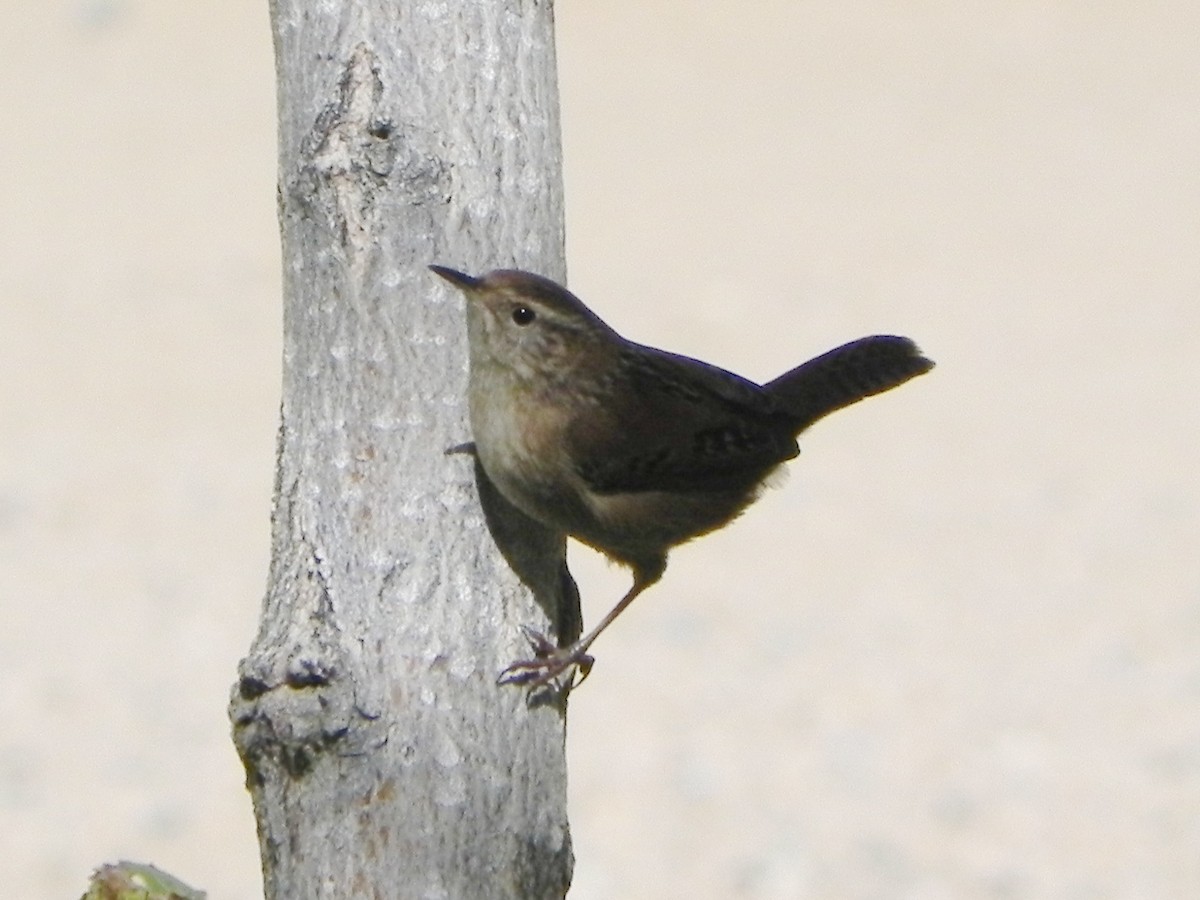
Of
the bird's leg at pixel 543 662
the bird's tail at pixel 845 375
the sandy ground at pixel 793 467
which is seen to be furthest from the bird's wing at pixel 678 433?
the sandy ground at pixel 793 467

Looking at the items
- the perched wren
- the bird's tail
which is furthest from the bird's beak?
the bird's tail

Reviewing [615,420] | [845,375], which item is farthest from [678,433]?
[845,375]

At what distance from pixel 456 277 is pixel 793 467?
7715mm

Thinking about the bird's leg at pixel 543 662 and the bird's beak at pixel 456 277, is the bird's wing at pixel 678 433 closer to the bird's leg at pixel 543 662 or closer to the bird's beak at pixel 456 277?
the bird's leg at pixel 543 662

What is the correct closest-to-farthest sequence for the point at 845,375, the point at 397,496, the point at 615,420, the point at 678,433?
the point at 397,496 < the point at 615,420 < the point at 678,433 < the point at 845,375

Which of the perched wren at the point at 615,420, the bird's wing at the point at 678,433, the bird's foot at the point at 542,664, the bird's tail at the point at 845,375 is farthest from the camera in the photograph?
the bird's tail at the point at 845,375

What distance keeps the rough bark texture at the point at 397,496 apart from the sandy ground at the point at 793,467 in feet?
13.9

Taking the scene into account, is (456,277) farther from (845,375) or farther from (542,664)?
(845,375)

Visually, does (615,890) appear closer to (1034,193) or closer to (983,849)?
(983,849)

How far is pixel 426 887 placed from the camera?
2.78 m

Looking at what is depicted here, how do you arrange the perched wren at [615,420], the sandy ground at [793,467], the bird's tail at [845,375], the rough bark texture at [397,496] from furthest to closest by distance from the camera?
the sandy ground at [793,467]
the bird's tail at [845,375]
the perched wren at [615,420]
the rough bark texture at [397,496]

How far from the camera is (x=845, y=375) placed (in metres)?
4.28

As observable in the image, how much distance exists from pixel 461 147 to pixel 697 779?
197 inches

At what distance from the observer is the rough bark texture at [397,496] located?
2793 mm
